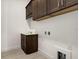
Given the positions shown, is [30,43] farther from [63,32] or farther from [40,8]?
[63,32]

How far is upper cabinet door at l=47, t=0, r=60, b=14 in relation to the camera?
1724 mm

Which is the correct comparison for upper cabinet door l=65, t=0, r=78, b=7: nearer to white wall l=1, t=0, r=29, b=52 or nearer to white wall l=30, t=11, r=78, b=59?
white wall l=30, t=11, r=78, b=59

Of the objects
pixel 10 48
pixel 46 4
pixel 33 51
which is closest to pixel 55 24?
pixel 46 4

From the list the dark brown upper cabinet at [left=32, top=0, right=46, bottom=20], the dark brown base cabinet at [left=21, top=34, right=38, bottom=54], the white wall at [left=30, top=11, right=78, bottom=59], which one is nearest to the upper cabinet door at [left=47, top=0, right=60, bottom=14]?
the dark brown upper cabinet at [left=32, top=0, right=46, bottom=20]

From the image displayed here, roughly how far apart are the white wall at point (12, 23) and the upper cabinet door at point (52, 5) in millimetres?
2677

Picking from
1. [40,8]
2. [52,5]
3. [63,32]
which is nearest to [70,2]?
[52,5]

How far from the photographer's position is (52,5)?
191 cm

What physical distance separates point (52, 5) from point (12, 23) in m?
2.90

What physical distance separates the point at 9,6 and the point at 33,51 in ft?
7.82

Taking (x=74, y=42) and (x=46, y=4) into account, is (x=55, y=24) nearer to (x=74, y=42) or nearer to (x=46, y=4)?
(x=46, y=4)

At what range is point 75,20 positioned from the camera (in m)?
1.82

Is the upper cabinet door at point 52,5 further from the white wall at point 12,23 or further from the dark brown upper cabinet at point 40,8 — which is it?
the white wall at point 12,23

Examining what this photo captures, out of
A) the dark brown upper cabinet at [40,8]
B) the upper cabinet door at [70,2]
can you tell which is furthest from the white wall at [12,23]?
the upper cabinet door at [70,2]

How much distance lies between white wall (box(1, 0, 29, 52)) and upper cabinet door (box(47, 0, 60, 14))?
8.78 feet
